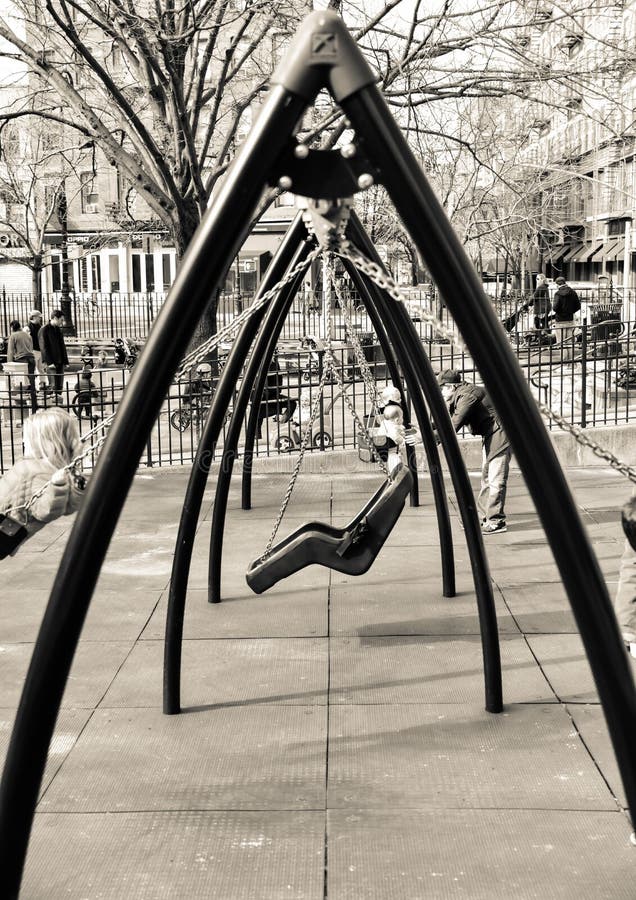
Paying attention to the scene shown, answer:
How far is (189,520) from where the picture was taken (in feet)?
15.6

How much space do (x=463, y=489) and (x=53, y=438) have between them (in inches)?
78.5

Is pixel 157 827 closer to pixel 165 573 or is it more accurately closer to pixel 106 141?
pixel 165 573

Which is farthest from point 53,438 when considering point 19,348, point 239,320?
point 19,348

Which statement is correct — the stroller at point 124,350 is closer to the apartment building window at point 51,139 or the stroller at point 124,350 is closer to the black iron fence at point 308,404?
the black iron fence at point 308,404

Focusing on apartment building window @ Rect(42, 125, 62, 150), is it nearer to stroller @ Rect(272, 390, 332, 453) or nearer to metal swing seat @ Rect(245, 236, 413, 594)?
stroller @ Rect(272, 390, 332, 453)

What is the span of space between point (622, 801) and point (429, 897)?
39.5 inches

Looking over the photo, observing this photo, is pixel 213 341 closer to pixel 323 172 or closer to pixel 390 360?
pixel 323 172

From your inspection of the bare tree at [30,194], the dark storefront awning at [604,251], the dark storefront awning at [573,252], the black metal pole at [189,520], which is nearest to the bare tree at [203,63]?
the black metal pole at [189,520]

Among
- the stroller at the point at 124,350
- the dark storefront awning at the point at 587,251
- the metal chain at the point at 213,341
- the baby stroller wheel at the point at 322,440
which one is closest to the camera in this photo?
the metal chain at the point at 213,341

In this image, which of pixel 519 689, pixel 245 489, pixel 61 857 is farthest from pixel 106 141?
pixel 61 857

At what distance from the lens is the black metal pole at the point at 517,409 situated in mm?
2502

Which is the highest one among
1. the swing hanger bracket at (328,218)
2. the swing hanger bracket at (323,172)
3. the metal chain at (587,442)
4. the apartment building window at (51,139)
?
the apartment building window at (51,139)

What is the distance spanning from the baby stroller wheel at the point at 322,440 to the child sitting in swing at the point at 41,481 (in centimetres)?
647

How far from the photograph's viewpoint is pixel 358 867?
3.30m
